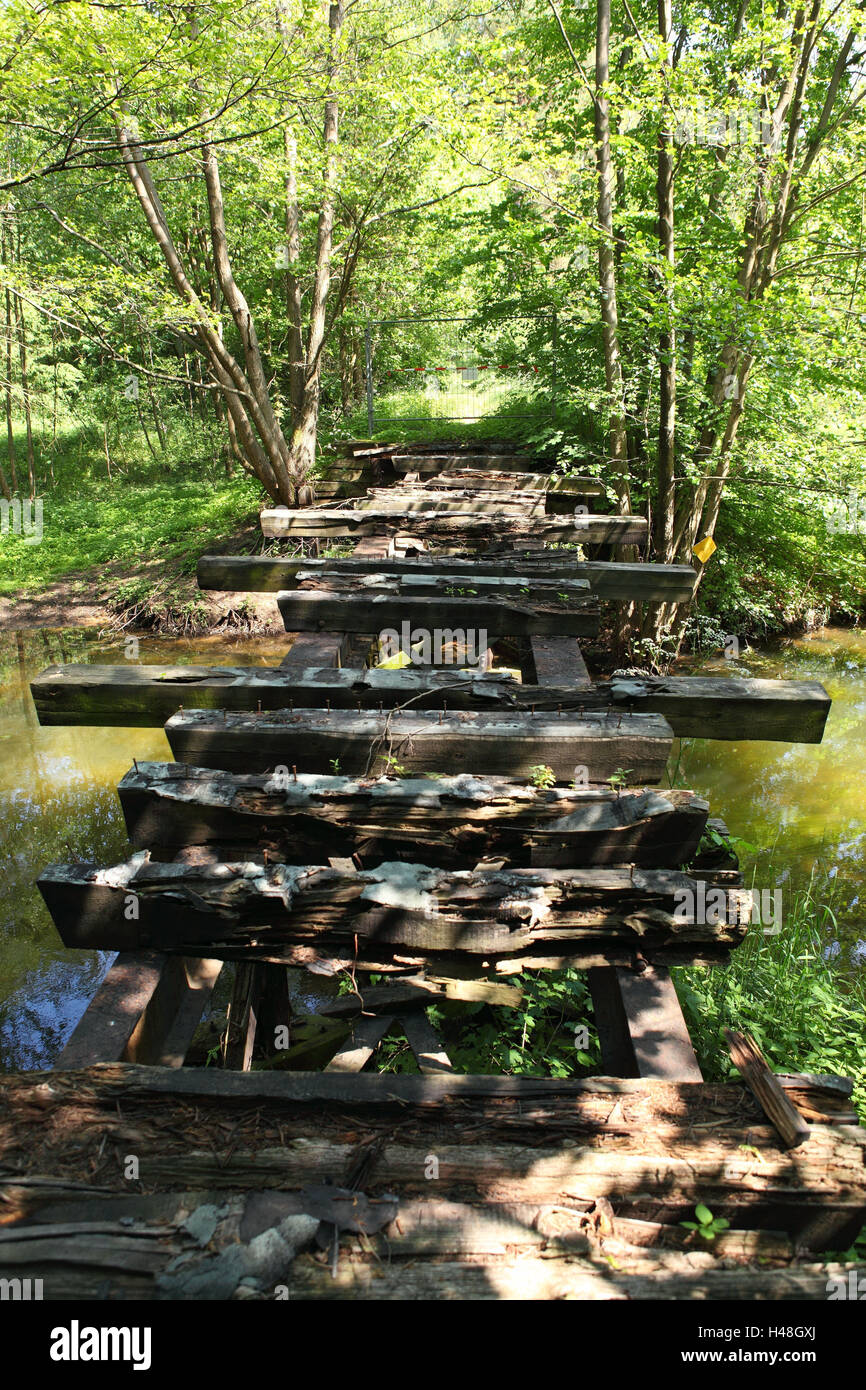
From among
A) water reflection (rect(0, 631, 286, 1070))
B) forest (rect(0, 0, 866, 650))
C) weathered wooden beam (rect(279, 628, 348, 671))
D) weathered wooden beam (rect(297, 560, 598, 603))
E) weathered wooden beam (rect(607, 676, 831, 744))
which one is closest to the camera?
weathered wooden beam (rect(607, 676, 831, 744))

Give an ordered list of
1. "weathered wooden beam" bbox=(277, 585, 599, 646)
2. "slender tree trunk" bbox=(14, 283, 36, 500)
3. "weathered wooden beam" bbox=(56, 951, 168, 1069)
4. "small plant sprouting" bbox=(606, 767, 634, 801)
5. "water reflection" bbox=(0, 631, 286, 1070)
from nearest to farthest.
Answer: "weathered wooden beam" bbox=(56, 951, 168, 1069), "small plant sprouting" bbox=(606, 767, 634, 801), "weathered wooden beam" bbox=(277, 585, 599, 646), "water reflection" bbox=(0, 631, 286, 1070), "slender tree trunk" bbox=(14, 283, 36, 500)

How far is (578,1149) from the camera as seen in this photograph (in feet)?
6.09

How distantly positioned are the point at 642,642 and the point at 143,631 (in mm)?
7837

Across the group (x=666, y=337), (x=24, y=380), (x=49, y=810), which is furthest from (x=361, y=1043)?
(x=24, y=380)

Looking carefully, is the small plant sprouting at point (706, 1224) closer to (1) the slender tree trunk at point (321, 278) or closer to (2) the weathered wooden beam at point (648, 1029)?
(2) the weathered wooden beam at point (648, 1029)

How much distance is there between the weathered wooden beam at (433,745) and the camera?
2.92 metres

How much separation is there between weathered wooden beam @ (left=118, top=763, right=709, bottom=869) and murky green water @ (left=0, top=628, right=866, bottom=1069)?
3.49 m

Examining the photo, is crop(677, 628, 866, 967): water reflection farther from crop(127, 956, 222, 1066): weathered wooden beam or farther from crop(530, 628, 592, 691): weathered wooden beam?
crop(127, 956, 222, 1066): weathered wooden beam

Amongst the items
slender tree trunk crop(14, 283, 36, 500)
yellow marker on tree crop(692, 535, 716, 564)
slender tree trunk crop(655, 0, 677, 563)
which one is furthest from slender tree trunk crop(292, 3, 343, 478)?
slender tree trunk crop(14, 283, 36, 500)

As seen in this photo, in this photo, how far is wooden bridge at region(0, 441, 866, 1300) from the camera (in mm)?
1668

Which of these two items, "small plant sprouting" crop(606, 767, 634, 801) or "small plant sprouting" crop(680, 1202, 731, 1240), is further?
"small plant sprouting" crop(606, 767, 634, 801)

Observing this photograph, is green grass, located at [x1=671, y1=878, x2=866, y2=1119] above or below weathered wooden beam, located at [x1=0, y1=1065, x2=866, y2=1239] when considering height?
below

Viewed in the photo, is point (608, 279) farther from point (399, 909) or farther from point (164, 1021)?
point (164, 1021)

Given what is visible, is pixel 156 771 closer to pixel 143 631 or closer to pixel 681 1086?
pixel 681 1086
